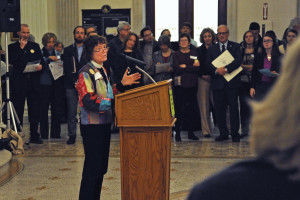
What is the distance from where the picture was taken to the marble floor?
250 inches

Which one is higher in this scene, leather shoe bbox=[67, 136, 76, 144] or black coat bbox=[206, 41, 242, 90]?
black coat bbox=[206, 41, 242, 90]

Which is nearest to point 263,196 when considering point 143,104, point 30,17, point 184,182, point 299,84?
point 299,84

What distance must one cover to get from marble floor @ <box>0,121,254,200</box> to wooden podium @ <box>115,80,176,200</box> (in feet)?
3.79

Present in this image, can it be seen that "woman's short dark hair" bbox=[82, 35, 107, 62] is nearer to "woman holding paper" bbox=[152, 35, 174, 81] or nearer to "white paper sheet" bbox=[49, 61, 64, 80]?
"woman holding paper" bbox=[152, 35, 174, 81]

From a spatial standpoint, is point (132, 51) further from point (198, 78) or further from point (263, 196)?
point (263, 196)

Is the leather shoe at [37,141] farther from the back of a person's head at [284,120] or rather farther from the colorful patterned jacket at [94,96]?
the back of a person's head at [284,120]

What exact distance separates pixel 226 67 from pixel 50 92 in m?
2.86

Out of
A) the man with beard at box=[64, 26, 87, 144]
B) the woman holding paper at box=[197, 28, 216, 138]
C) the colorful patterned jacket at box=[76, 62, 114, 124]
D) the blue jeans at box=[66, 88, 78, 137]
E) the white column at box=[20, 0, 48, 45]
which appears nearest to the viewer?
the colorful patterned jacket at box=[76, 62, 114, 124]

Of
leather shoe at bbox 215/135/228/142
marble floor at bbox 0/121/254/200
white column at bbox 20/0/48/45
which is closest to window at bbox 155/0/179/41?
white column at bbox 20/0/48/45

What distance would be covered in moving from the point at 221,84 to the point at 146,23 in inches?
299

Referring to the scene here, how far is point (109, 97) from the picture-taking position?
4.89 m

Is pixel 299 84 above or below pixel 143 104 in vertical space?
above

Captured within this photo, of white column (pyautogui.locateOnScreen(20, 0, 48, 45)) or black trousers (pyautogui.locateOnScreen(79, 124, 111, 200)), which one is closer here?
black trousers (pyautogui.locateOnScreen(79, 124, 111, 200))

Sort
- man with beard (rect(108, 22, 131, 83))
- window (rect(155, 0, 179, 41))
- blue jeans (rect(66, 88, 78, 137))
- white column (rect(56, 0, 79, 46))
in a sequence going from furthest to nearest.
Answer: window (rect(155, 0, 179, 41))
white column (rect(56, 0, 79, 46))
blue jeans (rect(66, 88, 78, 137))
man with beard (rect(108, 22, 131, 83))
